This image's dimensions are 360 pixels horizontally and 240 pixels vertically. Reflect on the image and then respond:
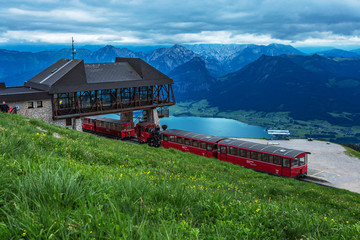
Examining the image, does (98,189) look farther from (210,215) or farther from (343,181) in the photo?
(343,181)

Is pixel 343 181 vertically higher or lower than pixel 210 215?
lower

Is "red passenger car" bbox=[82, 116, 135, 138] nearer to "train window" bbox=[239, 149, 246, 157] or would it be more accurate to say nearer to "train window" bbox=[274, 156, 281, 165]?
"train window" bbox=[239, 149, 246, 157]

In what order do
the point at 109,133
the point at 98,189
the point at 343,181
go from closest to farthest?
the point at 98,189 → the point at 343,181 → the point at 109,133

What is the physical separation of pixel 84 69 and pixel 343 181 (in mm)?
37111

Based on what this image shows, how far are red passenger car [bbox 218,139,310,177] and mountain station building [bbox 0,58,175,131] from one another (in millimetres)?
19055

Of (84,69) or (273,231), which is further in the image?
(84,69)

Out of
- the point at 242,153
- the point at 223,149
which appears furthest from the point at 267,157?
the point at 223,149

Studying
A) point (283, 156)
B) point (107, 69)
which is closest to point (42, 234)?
point (283, 156)

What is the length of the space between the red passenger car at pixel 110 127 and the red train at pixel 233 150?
17 cm

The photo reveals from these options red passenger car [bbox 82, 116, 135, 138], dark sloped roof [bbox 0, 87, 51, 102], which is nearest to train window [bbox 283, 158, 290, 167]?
red passenger car [bbox 82, 116, 135, 138]

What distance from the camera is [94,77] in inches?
1743

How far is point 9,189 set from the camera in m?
5.46

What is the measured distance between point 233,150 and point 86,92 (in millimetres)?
23942

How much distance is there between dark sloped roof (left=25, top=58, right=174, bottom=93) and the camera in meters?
39.9
